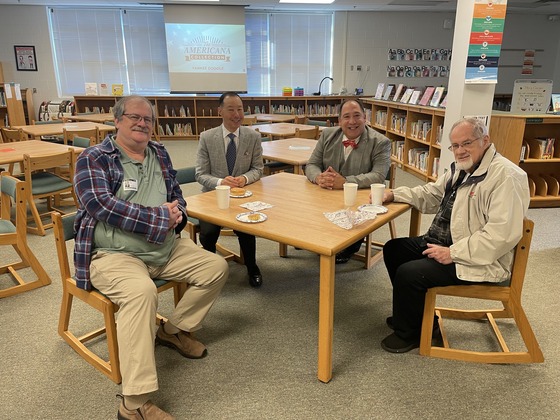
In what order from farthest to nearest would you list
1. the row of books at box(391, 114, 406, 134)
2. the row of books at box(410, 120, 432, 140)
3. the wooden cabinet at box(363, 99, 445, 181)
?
the row of books at box(391, 114, 406, 134)
the row of books at box(410, 120, 432, 140)
the wooden cabinet at box(363, 99, 445, 181)

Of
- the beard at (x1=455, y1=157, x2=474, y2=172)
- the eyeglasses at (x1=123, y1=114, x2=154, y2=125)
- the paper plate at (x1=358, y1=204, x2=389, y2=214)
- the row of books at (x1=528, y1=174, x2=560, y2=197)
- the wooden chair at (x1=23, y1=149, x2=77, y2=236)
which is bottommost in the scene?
the row of books at (x1=528, y1=174, x2=560, y2=197)

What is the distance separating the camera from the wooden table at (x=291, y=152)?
368 centimetres

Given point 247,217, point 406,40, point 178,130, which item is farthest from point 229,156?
point 406,40

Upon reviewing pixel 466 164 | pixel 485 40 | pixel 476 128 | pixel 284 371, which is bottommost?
pixel 284 371

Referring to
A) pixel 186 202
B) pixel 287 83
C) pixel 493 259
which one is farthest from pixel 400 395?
pixel 287 83

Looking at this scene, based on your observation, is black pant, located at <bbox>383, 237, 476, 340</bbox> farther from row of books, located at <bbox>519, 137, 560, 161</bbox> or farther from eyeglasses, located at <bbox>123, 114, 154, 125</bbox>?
row of books, located at <bbox>519, 137, 560, 161</bbox>

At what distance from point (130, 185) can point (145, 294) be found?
55 cm

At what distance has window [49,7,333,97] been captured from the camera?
879 cm

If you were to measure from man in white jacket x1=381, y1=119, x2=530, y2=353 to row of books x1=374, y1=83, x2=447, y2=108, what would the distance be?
3725 millimetres

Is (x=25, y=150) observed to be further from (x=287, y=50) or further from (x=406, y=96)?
(x=287, y=50)

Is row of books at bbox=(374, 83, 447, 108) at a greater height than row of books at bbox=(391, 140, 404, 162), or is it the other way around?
row of books at bbox=(374, 83, 447, 108)

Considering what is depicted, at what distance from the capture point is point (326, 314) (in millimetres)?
1858

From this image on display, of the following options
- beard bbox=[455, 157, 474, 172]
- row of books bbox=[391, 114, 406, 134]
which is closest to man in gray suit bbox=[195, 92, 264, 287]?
beard bbox=[455, 157, 474, 172]

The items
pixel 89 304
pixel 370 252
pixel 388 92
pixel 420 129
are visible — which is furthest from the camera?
pixel 388 92
